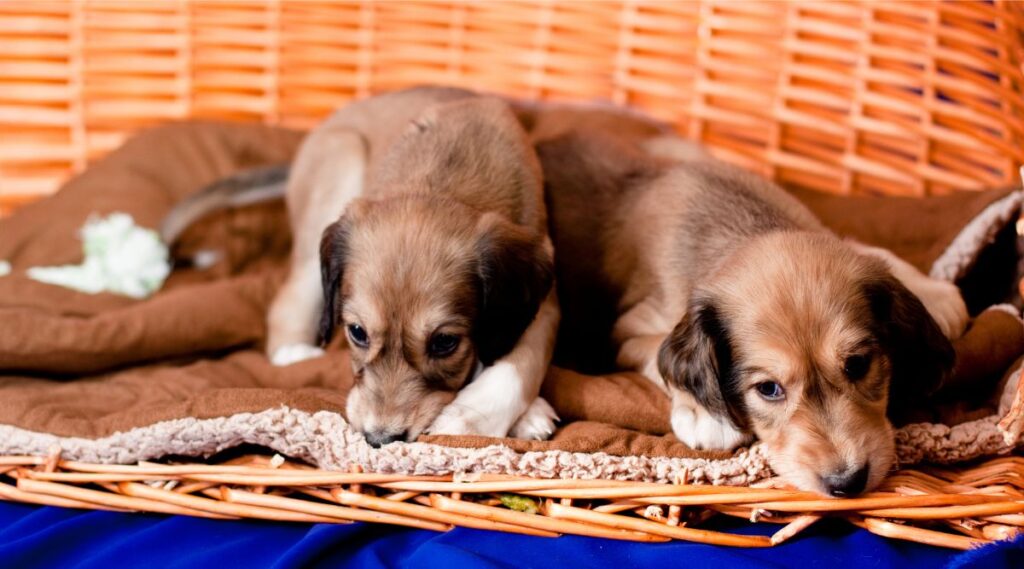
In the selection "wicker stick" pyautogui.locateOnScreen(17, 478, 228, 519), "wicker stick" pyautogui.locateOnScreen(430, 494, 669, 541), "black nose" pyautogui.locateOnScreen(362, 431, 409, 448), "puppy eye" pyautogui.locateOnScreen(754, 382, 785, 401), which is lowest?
"wicker stick" pyautogui.locateOnScreen(17, 478, 228, 519)

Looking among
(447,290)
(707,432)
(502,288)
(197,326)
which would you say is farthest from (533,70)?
(707,432)

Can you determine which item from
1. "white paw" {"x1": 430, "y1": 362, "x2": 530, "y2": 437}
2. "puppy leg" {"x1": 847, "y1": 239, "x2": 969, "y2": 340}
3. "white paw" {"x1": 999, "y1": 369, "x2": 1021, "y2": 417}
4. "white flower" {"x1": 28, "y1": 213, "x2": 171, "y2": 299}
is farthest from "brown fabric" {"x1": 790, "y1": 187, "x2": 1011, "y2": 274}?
"white flower" {"x1": 28, "y1": 213, "x2": 171, "y2": 299}

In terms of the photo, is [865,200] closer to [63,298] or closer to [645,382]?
[645,382]

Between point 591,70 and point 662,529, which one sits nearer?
point 662,529

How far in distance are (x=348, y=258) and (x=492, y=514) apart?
3.24 ft

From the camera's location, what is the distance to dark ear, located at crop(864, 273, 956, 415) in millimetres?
2916

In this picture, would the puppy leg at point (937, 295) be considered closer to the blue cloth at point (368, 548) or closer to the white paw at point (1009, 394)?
the white paw at point (1009, 394)

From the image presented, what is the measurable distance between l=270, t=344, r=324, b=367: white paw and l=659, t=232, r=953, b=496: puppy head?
5.30 ft

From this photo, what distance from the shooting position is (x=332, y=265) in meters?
3.37

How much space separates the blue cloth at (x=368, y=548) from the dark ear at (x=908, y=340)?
1.59 ft

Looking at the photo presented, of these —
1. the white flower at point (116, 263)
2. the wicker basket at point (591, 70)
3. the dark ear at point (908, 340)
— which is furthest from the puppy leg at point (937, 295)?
the white flower at point (116, 263)

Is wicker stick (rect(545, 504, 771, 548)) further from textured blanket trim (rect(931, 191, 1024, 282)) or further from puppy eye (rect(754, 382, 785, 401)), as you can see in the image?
textured blanket trim (rect(931, 191, 1024, 282))

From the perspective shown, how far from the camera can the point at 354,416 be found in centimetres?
306

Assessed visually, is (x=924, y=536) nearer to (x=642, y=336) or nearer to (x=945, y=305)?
(x=945, y=305)
